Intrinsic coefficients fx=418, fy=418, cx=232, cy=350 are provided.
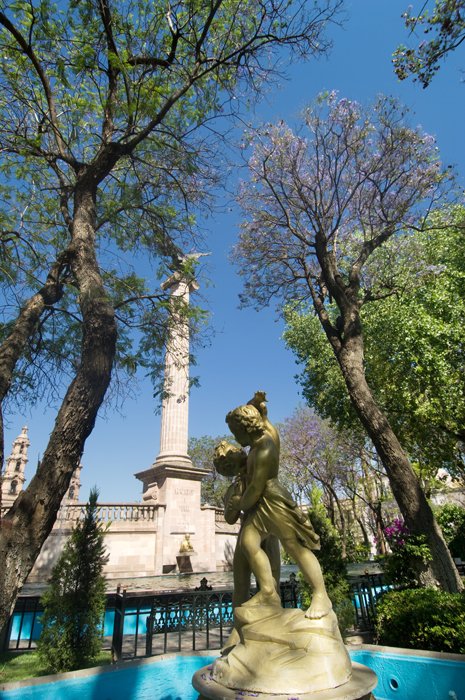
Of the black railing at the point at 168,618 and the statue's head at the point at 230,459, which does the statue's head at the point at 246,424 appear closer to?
the statue's head at the point at 230,459

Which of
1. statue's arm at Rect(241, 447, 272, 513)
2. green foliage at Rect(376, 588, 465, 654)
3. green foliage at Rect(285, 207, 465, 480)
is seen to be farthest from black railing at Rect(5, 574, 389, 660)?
green foliage at Rect(285, 207, 465, 480)

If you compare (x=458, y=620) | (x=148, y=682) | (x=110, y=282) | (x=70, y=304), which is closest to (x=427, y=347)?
(x=458, y=620)

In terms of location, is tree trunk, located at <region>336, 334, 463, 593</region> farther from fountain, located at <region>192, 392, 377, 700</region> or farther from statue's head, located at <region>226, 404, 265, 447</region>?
statue's head, located at <region>226, 404, 265, 447</region>

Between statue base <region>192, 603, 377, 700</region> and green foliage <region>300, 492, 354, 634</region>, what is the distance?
4757mm

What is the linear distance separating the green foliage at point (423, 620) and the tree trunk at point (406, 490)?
110 centimetres

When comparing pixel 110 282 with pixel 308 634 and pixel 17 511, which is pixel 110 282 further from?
pixel 308 634

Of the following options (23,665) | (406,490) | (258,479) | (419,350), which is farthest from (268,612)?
(419,350)

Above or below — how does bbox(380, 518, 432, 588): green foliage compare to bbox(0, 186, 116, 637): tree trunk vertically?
below

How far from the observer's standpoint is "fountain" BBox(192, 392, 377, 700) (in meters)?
3.00

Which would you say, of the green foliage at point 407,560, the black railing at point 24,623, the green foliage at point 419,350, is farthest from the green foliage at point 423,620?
the green foliage at point 419,350

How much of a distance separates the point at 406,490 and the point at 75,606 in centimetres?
658

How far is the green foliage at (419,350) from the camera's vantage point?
14070mm

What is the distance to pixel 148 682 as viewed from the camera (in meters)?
5.27

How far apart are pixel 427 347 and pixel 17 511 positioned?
12.9 meters
